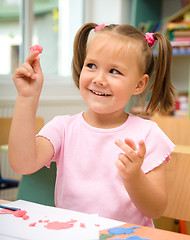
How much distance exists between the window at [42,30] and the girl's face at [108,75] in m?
2.73

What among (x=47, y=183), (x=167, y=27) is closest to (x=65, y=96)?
(x=167, y=27)

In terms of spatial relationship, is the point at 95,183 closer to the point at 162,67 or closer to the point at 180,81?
the point at 162,67

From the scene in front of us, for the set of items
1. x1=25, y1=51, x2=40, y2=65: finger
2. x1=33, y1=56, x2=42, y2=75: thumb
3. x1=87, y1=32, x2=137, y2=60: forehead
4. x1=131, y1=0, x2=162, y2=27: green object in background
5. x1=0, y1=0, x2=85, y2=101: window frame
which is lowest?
x1=0, y1=0, x2=85, y2=101: window frame

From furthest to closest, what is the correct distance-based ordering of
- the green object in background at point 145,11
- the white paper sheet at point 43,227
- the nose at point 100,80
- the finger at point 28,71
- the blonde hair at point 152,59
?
the green object in background at point 145,11
the blonde hair at point 152,59
the nose at point 100,80
the finger at point 28,71
the white paper sheet at point 43,227

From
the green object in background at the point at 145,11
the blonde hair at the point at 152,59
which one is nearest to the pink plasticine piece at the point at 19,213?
the blonde hair at the point at 152,59

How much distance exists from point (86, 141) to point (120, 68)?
216mm

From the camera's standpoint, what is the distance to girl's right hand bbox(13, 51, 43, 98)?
87 centimetres

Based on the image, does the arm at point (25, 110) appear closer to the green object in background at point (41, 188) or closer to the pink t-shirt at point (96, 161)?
the pink t-shirt at point (96, 161)

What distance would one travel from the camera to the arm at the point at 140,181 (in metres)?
0.81

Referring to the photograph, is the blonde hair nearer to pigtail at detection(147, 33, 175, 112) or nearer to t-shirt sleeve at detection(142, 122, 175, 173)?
pigtail at detection(147, 33, 175, 112)

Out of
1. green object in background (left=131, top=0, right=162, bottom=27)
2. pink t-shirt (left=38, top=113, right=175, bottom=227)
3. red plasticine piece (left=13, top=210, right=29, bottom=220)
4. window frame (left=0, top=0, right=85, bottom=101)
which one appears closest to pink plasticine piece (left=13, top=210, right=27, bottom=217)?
red plasticine piece (left=13, top=210, right=29, bottom=220)

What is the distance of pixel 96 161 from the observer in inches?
41.8

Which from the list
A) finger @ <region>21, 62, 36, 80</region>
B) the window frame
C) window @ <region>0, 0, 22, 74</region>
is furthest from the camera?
window @ <region>0, 0, 22, 74</region>

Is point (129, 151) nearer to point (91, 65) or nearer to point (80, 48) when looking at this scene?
point (91, 65)
